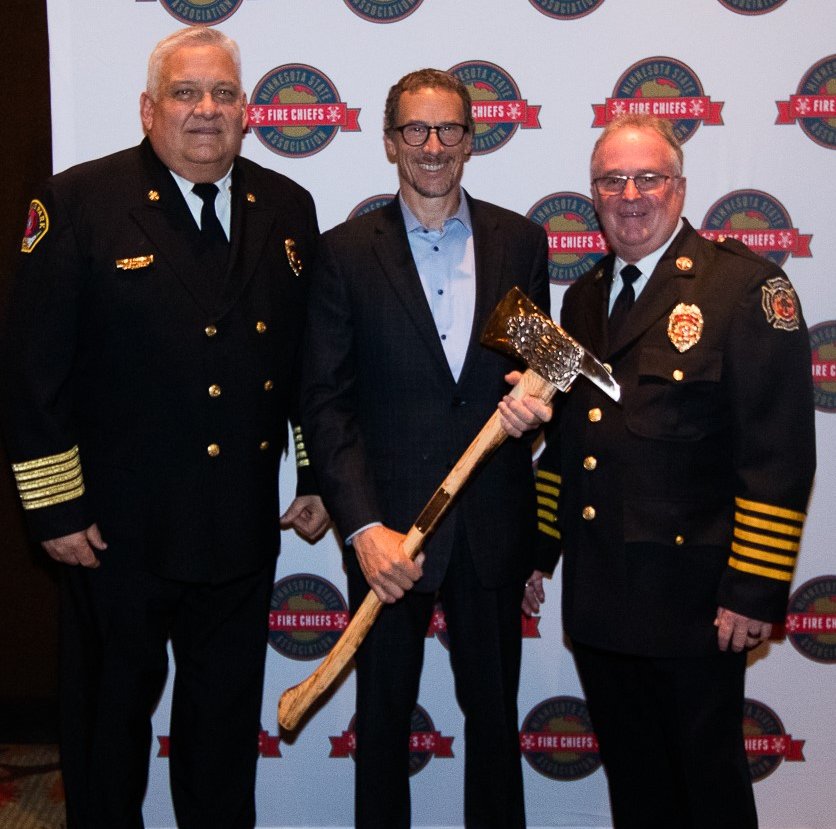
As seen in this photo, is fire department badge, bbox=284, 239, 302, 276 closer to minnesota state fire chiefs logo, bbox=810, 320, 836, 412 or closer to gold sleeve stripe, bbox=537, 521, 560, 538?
gold sleeve stripe, bbox=537, 521, 560, 538

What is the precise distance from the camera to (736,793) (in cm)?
229

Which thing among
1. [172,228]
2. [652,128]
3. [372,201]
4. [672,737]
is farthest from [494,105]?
[672,737]

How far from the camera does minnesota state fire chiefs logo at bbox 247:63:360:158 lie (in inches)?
116

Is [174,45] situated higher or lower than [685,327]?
higher

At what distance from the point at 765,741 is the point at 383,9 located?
2.33 m

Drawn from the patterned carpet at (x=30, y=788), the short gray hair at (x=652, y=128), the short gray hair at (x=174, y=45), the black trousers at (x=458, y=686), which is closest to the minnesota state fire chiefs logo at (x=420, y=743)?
the black trousers at (x=458, y=686)

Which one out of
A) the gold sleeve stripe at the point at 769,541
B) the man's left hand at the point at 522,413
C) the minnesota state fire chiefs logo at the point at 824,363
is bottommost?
the gold sleeve stripe at the point at 769,541

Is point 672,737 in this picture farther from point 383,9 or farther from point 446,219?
point 383,9

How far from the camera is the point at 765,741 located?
10.3ft

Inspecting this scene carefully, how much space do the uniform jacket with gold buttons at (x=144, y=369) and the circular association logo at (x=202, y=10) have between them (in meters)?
0.61

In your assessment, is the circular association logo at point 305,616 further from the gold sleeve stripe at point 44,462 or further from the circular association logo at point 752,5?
the circular association logo at point 752,5

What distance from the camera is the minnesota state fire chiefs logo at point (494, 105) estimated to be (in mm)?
2930

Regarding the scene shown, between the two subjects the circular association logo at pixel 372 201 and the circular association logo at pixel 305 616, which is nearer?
the circular association logo at pixel 372 201

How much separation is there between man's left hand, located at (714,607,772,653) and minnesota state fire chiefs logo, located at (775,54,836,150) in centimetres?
142
